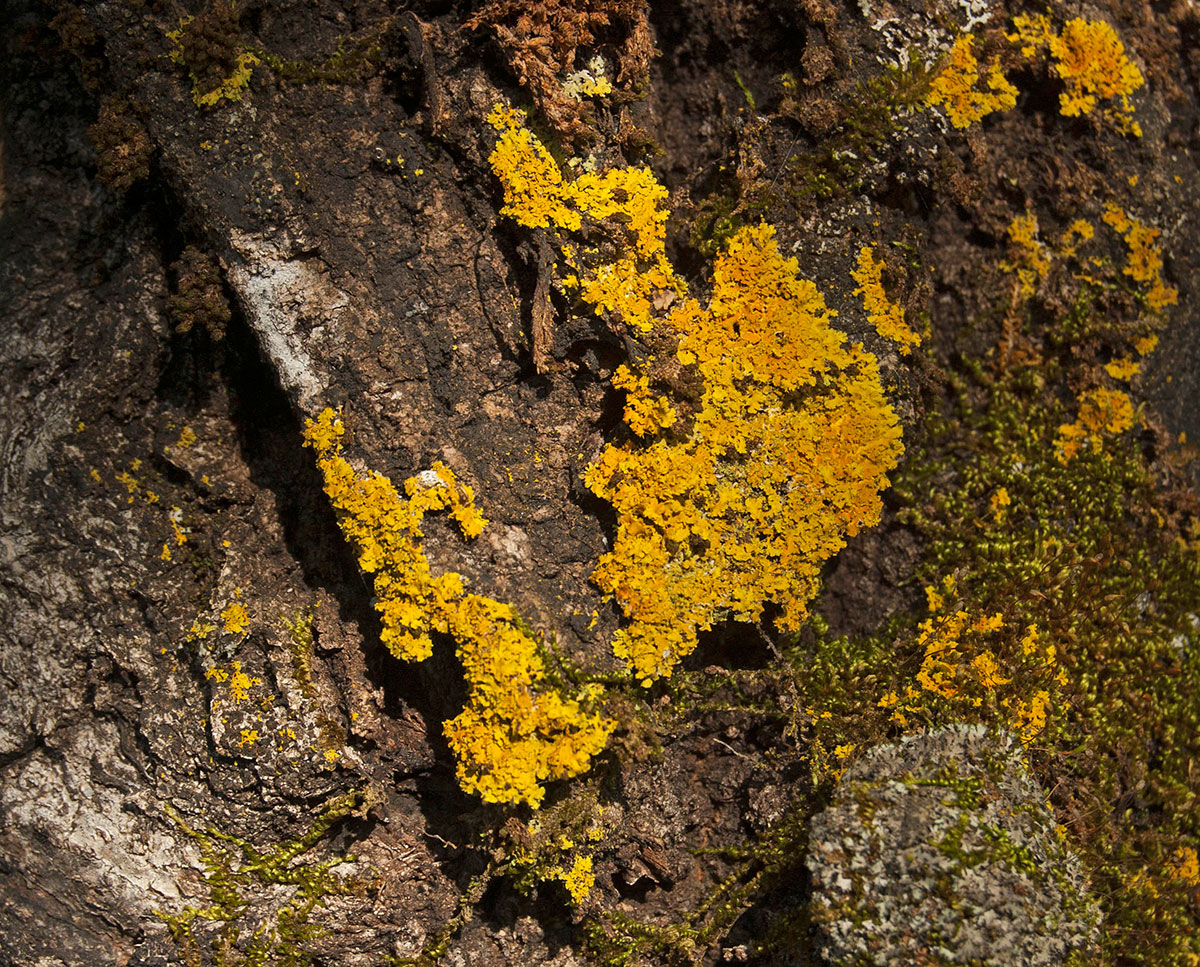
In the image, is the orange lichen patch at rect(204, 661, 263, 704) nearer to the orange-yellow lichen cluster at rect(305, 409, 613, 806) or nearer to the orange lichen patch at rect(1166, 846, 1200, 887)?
the orange-yellow lichen cluster at rect(305, 409, 613, 806)

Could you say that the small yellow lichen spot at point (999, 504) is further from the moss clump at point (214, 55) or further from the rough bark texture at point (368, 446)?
the moss clump at point (214, 55)

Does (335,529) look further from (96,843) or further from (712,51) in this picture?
(712,51)

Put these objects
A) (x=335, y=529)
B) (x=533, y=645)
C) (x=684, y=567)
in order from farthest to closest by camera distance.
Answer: (x=335, y=529) < (x=684, y=567) < (x=533, y=645)

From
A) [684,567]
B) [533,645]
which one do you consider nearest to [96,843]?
[533,645]

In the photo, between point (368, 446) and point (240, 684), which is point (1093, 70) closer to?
point (368, 446)

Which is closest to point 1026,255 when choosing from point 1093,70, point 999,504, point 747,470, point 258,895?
point 1093,70

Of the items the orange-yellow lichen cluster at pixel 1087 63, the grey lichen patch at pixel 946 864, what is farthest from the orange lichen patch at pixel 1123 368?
the grey lichen patch at pixel 946 864

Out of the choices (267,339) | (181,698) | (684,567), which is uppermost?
(684,567)
